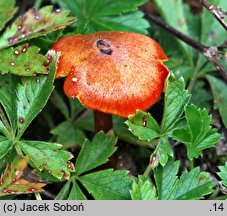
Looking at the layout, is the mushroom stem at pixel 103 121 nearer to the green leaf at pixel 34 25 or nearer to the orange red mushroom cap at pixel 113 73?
the orange red mushroom cap at pixel 113 73

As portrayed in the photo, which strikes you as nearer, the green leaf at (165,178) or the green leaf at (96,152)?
the green leaf at (165,178)

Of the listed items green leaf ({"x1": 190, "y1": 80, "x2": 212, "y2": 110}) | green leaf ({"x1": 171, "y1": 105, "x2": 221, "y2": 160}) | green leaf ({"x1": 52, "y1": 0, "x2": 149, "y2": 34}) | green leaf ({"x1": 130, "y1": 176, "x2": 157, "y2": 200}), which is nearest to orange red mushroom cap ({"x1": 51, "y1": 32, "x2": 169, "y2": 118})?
green leaf ({"x1": 171, "y1": 105, "x2": 221, "y2": 160})

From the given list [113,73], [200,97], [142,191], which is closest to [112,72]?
[113,73]

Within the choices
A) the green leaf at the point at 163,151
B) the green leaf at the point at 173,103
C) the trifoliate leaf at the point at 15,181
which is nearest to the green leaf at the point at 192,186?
the green leaf at the point at 163,151

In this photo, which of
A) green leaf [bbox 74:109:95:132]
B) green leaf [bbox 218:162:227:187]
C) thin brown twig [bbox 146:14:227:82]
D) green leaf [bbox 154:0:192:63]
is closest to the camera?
green leaf [bbox 218:162:227:187]

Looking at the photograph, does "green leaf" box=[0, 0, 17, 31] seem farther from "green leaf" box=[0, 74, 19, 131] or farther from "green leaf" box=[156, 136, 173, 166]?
"green leaf" box=[156, 136, 173, 166]

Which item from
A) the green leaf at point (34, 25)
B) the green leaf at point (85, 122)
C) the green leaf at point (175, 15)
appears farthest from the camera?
the green leaf at point (175, 15)

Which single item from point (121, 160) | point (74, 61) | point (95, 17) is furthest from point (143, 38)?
point (121, 160)
